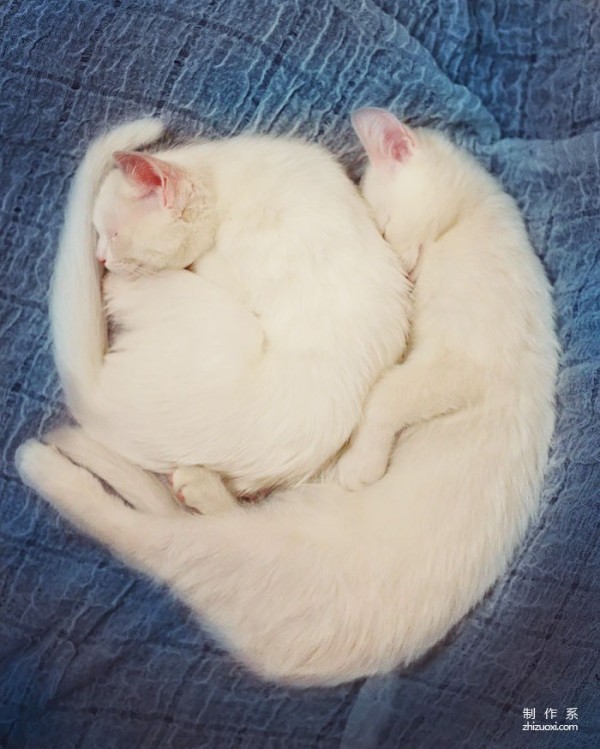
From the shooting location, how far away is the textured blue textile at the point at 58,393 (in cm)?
86

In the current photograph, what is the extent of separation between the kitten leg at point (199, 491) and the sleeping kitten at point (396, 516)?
14mm

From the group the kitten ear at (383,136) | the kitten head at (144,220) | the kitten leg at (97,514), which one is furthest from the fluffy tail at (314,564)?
the kitten ear at (383,136)

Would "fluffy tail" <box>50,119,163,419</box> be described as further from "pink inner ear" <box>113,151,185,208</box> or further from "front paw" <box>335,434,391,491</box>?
"front paw" <box>335,434,391,491</box>

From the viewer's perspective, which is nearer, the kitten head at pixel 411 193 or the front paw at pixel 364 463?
the front paw at pixel 364 463

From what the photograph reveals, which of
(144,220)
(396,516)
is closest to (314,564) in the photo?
(396,516)

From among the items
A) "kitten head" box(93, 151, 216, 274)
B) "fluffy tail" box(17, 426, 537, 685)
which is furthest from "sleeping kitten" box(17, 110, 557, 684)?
"kitten head" box(93, 151, 216, 274)

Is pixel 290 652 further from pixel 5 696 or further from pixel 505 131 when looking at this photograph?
pixel 505 131

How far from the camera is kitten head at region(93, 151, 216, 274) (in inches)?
37.5

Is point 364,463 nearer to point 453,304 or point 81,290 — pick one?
point 453,304

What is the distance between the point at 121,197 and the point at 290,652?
57 centimetres

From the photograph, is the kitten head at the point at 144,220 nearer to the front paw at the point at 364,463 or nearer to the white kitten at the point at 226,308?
the white kitten at the point at 226,308

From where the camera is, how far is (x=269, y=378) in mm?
911

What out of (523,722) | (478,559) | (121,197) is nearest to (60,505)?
(121,197)

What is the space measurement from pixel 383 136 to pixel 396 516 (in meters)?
0.47
